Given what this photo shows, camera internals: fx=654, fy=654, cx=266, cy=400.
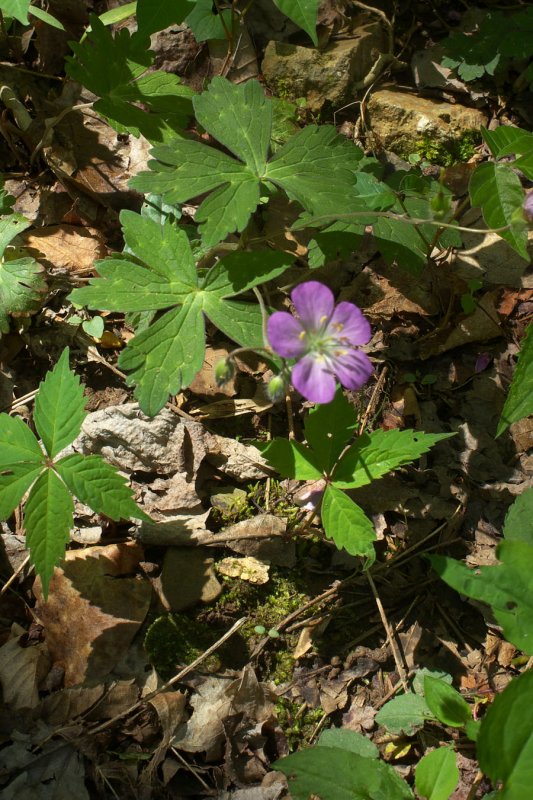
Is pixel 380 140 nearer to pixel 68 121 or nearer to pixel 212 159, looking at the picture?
pixel 212 159

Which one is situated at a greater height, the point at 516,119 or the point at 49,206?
the point at 516,119

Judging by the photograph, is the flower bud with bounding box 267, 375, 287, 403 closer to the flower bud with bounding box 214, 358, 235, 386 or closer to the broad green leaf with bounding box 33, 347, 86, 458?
the flower bud with bounding box 214, 358, 235, 386

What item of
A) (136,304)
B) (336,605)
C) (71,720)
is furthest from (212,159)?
(71,720)

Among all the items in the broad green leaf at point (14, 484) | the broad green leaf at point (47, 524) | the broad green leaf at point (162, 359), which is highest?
the broad green leaf at point (162, 359)


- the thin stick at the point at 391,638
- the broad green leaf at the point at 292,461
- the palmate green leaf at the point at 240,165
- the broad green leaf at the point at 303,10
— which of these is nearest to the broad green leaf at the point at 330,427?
the broad green leaf at the point at 292,461

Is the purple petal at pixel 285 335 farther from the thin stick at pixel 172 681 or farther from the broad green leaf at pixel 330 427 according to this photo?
the thin stick at pixel 172 681

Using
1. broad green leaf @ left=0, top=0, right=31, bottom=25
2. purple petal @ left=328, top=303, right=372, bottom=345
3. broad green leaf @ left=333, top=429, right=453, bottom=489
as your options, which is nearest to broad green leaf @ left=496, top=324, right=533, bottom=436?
broad green leaf @ left=333, top=429, right=453, bottom=489
